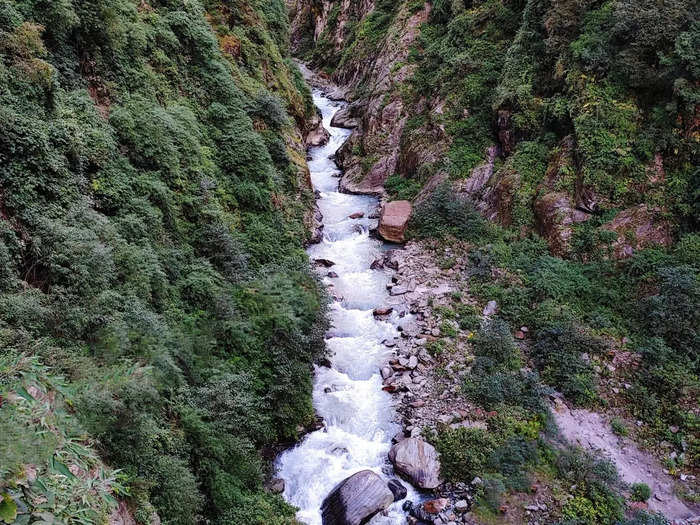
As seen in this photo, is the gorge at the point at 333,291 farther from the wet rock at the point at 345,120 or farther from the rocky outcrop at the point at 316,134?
the wet rock at the point at 345,120

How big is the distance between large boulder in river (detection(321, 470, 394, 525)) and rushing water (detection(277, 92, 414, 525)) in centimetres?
21

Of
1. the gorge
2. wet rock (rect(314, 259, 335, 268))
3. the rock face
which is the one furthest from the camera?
the rock face

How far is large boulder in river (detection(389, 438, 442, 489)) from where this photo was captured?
31.8 ft

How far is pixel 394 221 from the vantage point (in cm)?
1903

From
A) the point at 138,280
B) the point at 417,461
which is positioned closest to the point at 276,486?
the point at 417,461

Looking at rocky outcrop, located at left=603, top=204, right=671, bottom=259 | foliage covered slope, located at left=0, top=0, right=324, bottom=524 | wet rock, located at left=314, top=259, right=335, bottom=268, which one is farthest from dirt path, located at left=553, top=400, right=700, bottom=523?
wet rock, located at left=314, top=259, right=335, bottom=268

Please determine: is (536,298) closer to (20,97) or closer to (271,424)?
(271,424)

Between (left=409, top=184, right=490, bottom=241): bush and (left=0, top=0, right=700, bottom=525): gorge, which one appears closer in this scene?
(left=0, top=0, right=700, bottom=525): gorge

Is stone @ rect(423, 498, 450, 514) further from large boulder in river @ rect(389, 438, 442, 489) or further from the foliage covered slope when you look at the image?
the foliage covered slope

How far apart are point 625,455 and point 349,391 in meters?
6.89

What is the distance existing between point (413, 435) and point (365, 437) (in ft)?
3.99

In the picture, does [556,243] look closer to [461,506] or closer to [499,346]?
[499,346]

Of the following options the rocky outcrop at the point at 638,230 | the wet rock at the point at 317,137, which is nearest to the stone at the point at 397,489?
the rocky outcrop at the point at 638,230

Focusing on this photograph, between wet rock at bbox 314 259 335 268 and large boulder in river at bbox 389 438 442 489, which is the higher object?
large boulder in river at bbox 389 438 442 489
